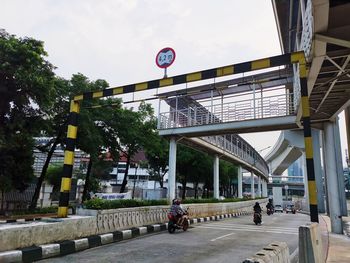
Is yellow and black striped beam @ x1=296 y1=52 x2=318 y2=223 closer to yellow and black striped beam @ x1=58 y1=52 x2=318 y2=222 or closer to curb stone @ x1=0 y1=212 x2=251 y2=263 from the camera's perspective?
yellow and black striped beam @ x1=58 y1=52 x2=318 y2=222

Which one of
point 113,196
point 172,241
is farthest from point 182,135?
point 172,241

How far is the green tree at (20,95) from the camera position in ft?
45.4

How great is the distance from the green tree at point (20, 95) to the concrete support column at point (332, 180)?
12772mm

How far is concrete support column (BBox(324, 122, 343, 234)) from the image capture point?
12.2 metres

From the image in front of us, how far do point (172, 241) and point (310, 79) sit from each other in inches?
243

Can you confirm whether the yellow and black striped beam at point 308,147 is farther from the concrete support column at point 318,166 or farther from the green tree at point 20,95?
the concrete support column at point 318,166

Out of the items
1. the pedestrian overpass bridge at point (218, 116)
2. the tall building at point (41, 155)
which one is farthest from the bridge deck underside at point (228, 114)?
the tall building at point (41, 155)

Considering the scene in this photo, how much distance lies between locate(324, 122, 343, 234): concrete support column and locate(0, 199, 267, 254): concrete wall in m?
6.89

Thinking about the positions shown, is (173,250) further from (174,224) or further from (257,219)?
(257,219)

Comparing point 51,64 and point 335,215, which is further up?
point 51,64

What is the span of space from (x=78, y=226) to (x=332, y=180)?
9805 millimetres

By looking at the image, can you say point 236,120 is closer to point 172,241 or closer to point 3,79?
point 172,241

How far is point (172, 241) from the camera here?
31.2 ft

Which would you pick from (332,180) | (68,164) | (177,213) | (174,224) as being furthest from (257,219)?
(68,164)
